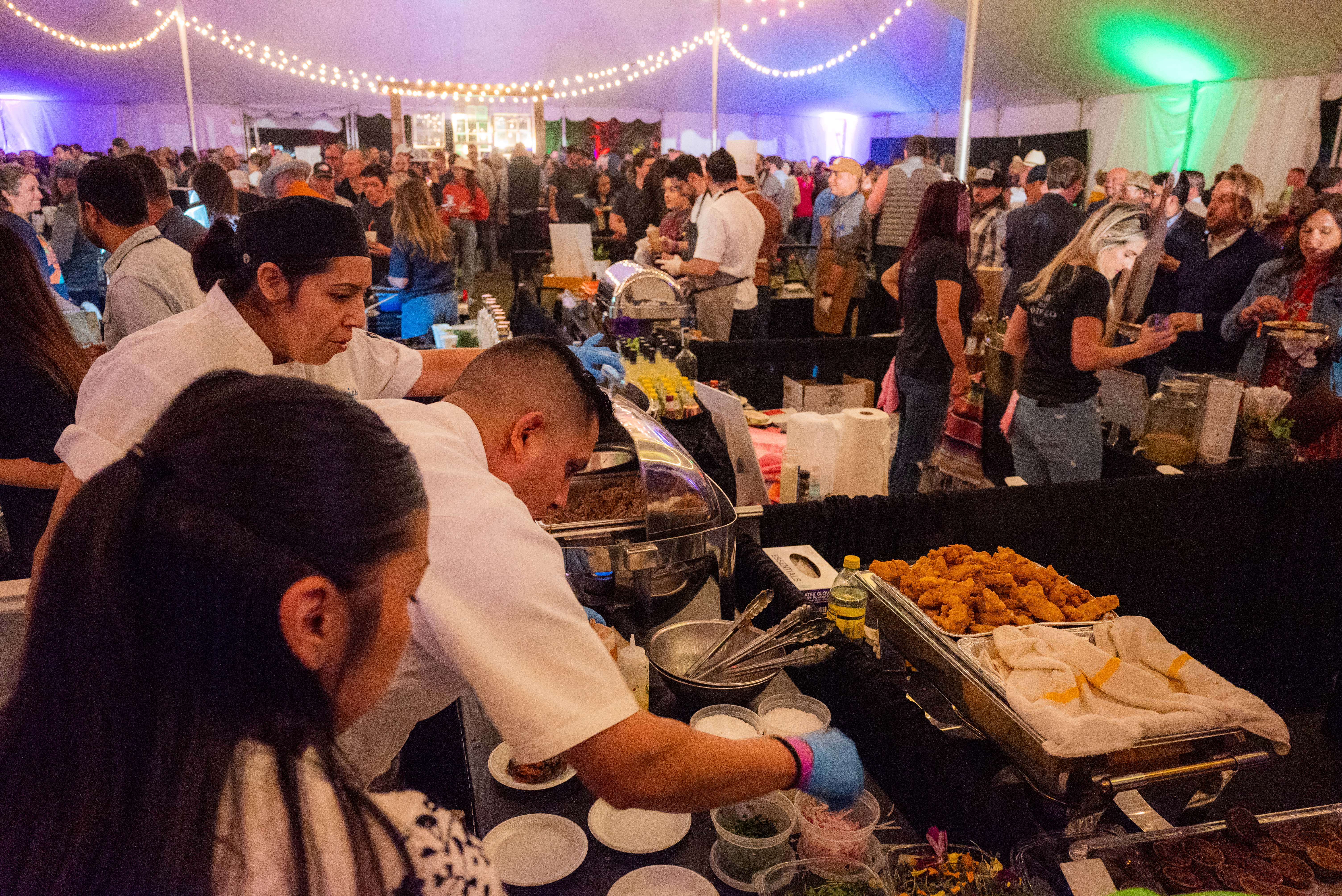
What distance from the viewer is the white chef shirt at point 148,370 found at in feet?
4.78

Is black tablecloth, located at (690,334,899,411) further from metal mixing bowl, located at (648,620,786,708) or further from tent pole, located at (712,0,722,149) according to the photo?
tent pole, located at (712,0,722,149)

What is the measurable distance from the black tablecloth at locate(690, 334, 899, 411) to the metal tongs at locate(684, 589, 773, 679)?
9.01 feet

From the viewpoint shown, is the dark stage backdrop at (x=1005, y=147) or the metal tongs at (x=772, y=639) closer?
the metal tongs at (x=772, y=639)

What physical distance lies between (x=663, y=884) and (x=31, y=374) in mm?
1861

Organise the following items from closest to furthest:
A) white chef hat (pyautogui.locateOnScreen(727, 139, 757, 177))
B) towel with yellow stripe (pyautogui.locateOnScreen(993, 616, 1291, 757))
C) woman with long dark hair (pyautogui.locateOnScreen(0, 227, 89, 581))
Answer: towel with yellow stripe (pyautogui.locateOnScreen(993, 616, 1291, 757)), woman with long dark hair (pyautogui.locateOnScreen(0, 227, 89, 581)), white chef hat (pyautogui.locateOnScreen(727, 139, 757, 177))

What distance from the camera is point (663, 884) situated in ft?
3.83

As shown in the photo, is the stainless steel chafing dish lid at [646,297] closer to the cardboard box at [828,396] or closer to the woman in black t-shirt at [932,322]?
the cardboard box at [828,396]

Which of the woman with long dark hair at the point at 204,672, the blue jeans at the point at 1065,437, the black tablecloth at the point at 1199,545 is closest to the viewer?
the woman with long dark hair at the point at 204,672

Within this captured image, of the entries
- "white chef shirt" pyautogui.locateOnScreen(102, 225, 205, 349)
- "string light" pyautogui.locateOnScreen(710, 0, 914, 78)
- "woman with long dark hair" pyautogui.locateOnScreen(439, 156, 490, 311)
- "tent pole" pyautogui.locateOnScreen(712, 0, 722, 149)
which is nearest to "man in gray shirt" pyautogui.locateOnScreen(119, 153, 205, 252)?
"white chef shirt" pyautogui.locateOnScreen(102, 225, 205, 349)

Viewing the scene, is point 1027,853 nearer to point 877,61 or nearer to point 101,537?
point 101,537

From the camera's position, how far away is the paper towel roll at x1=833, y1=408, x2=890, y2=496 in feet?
8.80

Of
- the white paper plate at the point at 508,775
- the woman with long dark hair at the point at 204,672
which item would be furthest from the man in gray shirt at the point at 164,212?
the woman with long dark hair at the point at 204,672

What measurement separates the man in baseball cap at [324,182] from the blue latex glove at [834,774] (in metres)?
4.97

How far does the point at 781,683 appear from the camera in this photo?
165 cm
